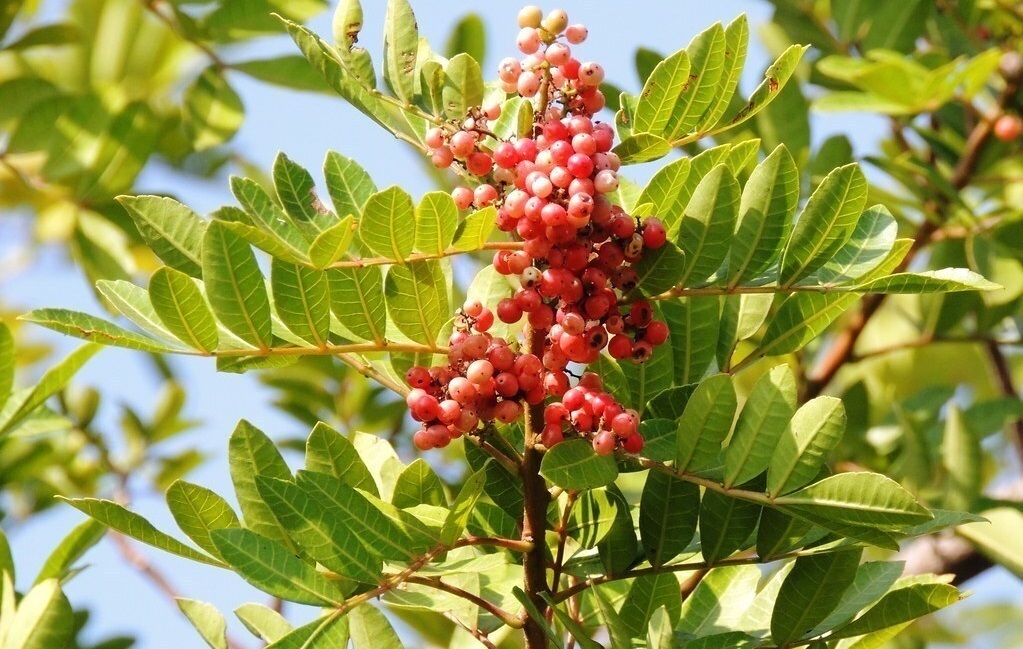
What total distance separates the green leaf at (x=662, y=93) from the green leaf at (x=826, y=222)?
16 cm

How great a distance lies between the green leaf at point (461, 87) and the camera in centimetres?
120

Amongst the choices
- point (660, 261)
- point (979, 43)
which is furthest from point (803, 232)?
point (979, 43)

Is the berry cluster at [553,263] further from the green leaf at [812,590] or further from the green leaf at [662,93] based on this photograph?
the green leaf at [812,590]

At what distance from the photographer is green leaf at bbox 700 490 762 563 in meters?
1.20

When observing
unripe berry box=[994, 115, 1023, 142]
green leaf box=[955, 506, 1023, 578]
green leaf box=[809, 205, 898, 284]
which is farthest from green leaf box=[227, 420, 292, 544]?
unripe berry box=[994, 115, 1023, 142]

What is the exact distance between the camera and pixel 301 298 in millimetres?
1164

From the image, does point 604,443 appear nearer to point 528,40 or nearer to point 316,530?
point 316,530

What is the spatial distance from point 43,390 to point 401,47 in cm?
65

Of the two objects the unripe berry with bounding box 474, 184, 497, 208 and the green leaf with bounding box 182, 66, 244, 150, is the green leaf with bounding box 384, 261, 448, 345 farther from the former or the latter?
the green leaf with bounding box 182, 66, 244, 150

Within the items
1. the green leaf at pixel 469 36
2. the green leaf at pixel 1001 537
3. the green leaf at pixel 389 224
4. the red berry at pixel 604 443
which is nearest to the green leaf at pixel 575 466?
the red berry at pixel 604 443

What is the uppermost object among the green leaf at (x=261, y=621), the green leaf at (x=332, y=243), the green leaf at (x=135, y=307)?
the green leaf at (x=332, y=243)

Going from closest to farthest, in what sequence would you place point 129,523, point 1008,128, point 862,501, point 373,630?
point 862,501
point 129,523
point 373,630
point 1008,128

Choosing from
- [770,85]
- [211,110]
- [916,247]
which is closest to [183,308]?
[770,85]

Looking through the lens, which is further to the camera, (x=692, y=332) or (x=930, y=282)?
(x=692, y=332)
